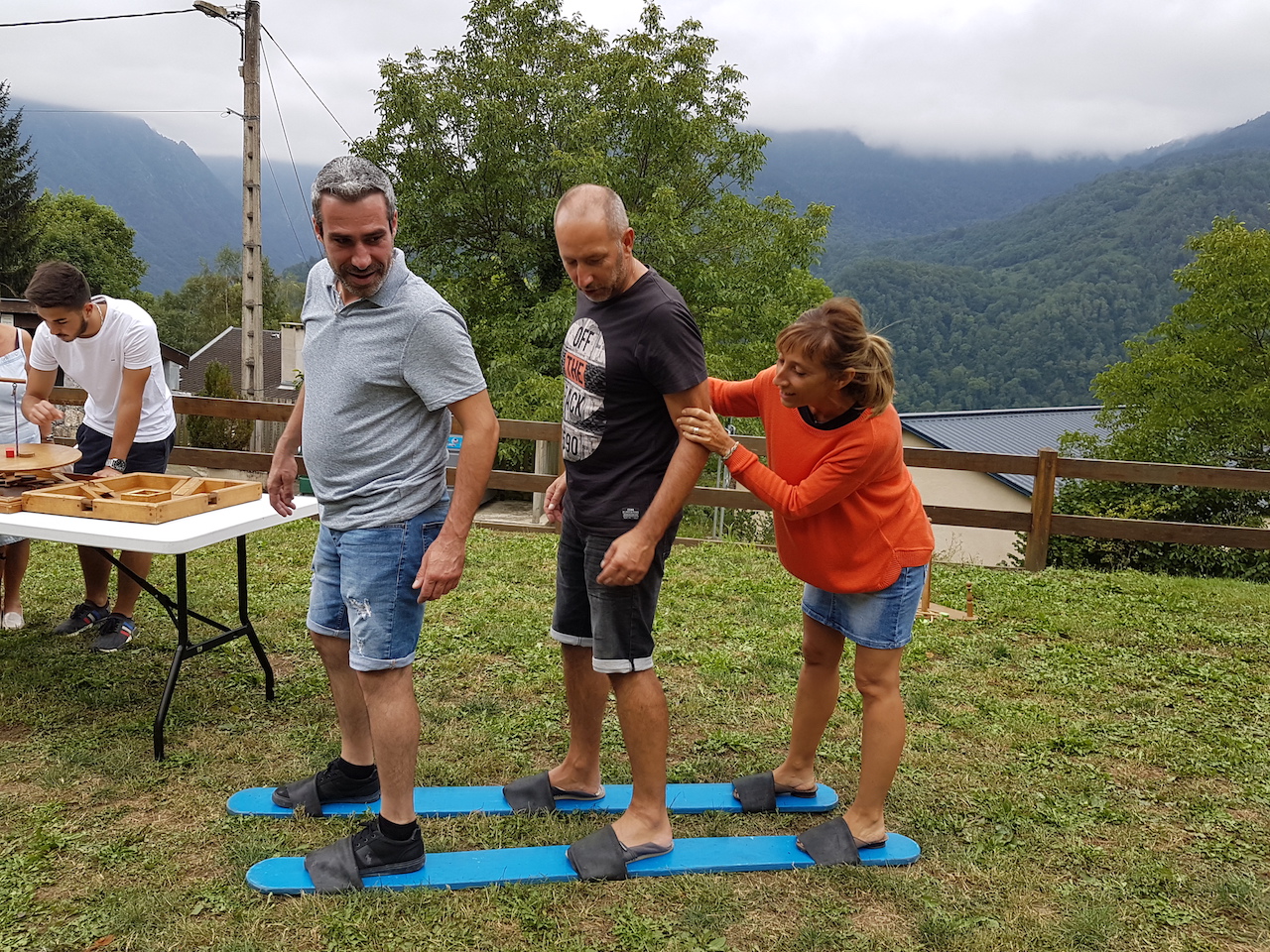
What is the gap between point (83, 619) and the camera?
4.84 metres

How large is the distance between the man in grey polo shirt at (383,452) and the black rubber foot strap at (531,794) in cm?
50

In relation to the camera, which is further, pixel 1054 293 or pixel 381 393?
pixel 1054 293

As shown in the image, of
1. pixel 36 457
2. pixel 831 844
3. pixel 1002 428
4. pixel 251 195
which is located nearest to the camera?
pixel 831 844

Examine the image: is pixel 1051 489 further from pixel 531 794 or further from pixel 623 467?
pixel 623 467

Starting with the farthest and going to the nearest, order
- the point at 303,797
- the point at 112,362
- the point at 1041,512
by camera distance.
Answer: the point at 1041,512 → the point at 112,362 → the point at 303,797

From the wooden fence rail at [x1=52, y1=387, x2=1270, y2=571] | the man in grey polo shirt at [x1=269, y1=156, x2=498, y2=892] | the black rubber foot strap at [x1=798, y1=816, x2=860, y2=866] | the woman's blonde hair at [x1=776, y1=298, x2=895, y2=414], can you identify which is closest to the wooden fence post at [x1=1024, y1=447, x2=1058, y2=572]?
the wooden fence rail at [x1=52, y1=387, x2=1270, y2=571]

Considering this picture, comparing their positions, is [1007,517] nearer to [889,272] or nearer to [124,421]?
[124,421]

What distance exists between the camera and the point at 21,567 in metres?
4.83

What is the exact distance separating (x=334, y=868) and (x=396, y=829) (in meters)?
0.20

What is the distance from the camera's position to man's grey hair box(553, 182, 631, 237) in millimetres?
2385

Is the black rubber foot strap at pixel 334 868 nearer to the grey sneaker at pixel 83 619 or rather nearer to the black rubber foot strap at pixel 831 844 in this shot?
the black rubber foot strap at pixel 831 844

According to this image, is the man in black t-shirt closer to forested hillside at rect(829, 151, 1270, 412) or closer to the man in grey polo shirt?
the man in grey polo shirt

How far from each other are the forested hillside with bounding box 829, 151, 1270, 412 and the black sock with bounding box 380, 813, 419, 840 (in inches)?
2557

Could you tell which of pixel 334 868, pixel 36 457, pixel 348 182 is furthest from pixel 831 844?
pixel 36 457
